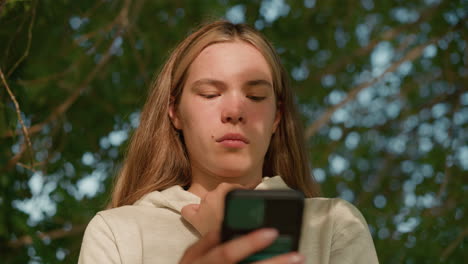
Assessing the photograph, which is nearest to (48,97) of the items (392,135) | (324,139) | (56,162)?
(56,162)

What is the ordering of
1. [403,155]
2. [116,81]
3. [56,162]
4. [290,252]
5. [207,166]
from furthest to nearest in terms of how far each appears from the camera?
[403,155], [116,81], [56,162], [207,166], [290,252]

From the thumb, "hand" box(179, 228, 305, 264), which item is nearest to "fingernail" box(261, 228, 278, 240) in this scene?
"hand" box(179, 228, 305, 264)

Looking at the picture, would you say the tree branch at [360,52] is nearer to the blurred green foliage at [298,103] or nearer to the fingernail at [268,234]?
the blurred green foliage at [298,103]

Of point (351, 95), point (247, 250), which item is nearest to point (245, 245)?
point (247, 250)

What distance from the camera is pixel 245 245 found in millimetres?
1200

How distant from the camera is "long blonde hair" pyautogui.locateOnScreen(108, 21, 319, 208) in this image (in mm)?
2389

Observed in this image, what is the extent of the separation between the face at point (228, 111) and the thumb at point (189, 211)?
18cm

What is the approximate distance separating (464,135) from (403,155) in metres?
0.99

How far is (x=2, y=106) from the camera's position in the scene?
2.59 metres

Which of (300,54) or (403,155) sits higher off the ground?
(300,54)

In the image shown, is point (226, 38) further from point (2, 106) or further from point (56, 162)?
point (56, 162)

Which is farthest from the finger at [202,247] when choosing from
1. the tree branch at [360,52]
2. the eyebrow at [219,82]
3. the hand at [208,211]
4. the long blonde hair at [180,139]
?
the tree branch at [360,52]

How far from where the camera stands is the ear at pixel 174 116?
2.41 meters

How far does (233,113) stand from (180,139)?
0.42 metres
